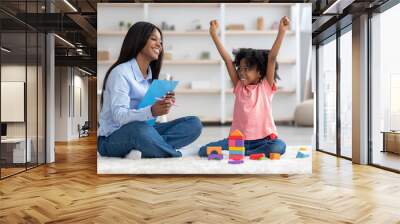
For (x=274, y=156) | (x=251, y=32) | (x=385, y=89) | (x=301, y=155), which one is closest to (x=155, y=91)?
(x=251, y=32)

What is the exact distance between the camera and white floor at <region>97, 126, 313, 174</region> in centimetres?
425

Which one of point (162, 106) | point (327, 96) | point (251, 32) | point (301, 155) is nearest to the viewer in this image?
point (162, 106)

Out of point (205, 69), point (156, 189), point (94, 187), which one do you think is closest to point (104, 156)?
point (94, 187)

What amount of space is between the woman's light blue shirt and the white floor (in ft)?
1.40

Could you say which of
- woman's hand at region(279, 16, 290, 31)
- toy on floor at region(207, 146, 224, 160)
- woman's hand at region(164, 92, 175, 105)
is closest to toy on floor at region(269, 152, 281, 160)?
toy on floor at region(207, 146, 224, 160)

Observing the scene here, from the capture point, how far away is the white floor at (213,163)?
167 inches

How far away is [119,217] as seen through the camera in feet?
8.53

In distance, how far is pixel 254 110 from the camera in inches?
169

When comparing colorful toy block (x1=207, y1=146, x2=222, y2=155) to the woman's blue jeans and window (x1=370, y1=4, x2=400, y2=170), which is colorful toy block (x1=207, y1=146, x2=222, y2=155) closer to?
the woman's blue jeans

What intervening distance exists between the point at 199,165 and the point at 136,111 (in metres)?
0.85

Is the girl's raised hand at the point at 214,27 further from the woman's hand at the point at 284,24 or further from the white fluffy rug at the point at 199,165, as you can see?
the white fluffy rug at the point at 199,165

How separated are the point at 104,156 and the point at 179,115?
2.94 ft

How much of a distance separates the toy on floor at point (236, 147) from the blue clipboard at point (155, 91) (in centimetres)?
80

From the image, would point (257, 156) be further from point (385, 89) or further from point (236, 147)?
point (385, 89)
